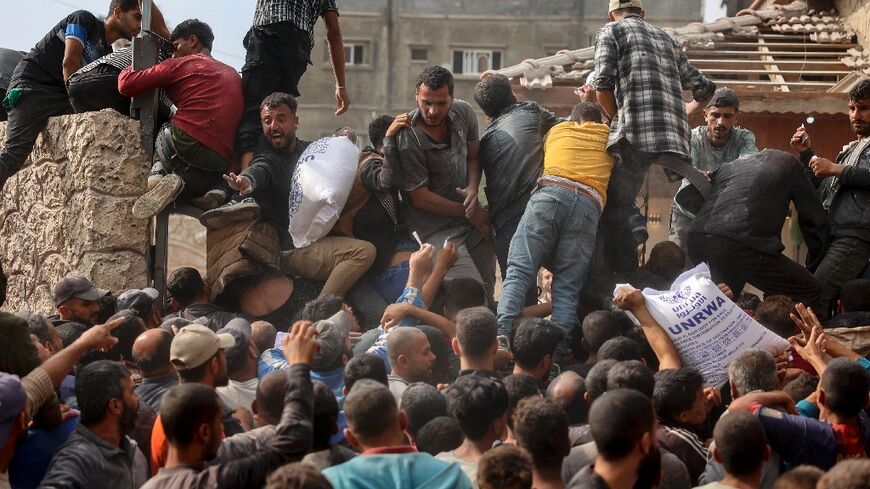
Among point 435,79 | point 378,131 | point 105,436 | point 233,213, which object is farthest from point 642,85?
point 105,436

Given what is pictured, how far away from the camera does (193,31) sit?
8977mm

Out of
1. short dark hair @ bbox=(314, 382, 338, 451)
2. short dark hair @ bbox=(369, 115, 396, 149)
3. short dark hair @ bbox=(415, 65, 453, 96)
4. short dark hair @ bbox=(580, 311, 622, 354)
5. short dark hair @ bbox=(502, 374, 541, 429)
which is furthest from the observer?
short dark hair @ bbox=(369, 115, 396, 149)

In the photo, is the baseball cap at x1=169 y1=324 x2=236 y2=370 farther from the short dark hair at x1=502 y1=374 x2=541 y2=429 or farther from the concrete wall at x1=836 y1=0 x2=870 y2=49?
the concrete wall at x1=836 y1=0 x2=870 y2=49

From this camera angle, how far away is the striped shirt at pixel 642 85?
8195mm

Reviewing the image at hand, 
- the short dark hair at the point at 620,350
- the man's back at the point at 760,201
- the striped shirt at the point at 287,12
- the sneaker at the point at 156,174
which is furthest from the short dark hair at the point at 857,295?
the sneaker at the point at 156,174

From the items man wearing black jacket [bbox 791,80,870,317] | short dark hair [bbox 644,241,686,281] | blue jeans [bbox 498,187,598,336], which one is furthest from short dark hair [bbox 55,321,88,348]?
man wearing black jacket [bbox 791,80,870,317]

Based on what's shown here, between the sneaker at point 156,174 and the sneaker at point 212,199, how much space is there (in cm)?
28

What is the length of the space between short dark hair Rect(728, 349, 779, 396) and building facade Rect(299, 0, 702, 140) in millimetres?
33935

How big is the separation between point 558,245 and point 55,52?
382 centimetres

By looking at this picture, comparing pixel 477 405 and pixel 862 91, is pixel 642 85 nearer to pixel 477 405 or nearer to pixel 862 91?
pixel 862 91

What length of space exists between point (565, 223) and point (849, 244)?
1808 mm

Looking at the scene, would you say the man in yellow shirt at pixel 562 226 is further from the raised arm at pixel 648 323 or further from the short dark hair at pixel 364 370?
the short dark hair at pixel 364 370

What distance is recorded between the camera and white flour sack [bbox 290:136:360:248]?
8.24 m

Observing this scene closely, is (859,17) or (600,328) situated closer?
(600,328)
